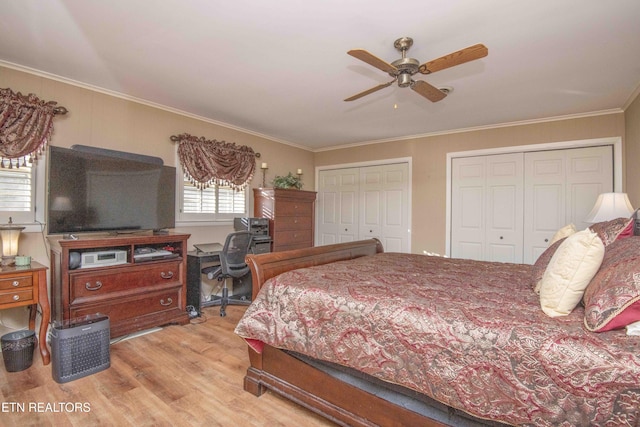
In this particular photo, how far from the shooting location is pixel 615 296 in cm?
112

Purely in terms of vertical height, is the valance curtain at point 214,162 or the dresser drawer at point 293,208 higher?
the valance curtain at point 214,162

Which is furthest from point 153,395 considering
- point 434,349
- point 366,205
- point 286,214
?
point 366,205

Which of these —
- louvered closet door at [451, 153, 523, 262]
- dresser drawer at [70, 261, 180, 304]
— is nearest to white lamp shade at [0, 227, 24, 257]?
dresser drawer at [70, 261, 180, 304]

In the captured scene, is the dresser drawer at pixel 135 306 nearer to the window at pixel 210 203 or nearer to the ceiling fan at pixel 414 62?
the window at pixel 210 203

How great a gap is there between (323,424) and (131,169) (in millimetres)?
2860

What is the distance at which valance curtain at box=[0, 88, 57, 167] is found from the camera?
8.39ft

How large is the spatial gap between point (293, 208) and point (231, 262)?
154 centimetres

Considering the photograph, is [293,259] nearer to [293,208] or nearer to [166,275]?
[166,275]

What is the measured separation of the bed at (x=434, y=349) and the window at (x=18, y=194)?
2.27 metres

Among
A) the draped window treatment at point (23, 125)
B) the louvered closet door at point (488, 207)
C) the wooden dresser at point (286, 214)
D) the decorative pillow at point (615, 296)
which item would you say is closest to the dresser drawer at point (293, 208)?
the wooden dresser at point (286, 214)

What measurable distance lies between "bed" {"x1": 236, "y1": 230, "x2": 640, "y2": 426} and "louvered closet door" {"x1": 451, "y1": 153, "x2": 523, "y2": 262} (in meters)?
2.19

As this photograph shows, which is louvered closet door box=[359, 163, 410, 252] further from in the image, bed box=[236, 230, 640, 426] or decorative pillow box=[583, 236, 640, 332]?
decorative pillow box=[583, 236, 640, 332]

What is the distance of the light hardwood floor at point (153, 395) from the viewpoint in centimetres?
180

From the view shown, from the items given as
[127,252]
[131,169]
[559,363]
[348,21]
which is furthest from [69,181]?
[559,363]
